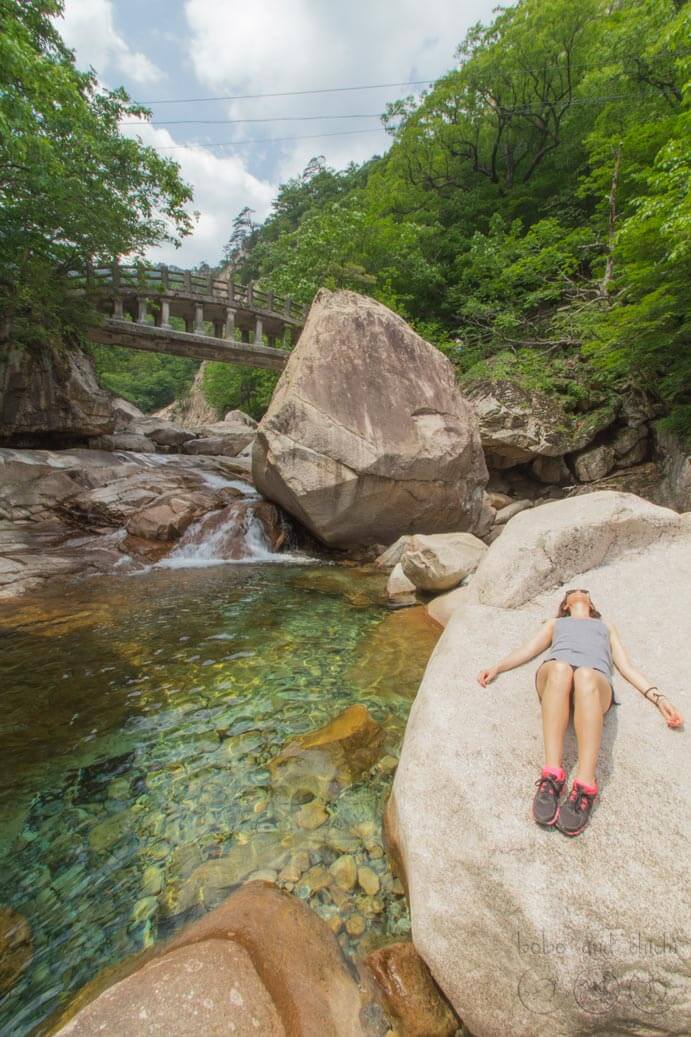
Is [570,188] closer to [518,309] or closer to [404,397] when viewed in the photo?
[518,309]

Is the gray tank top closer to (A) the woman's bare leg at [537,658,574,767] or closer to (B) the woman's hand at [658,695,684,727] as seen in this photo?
(A) the woman's bare leg at [537,658,574,767]


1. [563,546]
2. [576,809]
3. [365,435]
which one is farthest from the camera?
[365,435]

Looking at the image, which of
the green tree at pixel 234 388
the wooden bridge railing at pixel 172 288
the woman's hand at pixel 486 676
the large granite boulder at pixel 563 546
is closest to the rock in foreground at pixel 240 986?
the woman's hand at pixel 486 676

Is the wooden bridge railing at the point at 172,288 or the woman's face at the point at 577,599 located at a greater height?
the wooden bridge railing at the point at 172,288

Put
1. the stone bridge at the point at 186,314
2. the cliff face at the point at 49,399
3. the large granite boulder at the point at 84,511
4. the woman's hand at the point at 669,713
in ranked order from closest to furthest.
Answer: the woman's hand at the point at 669,713, the large granite boulder at the point at 84,511, the cliff face at the point at 49,399, the stone bridge at the point at 186,314

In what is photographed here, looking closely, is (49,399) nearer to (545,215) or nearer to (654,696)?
(654,696)

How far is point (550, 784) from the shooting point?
2246 millimetres

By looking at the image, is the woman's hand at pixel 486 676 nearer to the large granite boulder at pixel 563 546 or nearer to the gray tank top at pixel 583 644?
the gray tank top at pixel 583 644

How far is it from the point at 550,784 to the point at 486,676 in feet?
2.70

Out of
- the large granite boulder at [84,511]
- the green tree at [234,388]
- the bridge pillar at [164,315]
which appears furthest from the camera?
the green tree at [234,388]

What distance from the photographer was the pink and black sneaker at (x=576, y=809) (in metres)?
2.10

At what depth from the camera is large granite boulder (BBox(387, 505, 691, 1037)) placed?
5.79 feet

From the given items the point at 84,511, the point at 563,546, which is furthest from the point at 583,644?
the point at 84,511

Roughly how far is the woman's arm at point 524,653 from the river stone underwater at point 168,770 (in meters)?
1.30
